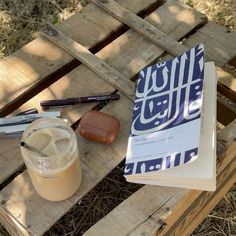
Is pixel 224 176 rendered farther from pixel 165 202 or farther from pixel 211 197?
pixel 165 202

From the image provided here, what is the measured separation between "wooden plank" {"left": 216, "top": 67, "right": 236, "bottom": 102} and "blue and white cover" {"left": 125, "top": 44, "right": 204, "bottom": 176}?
22 centimetres

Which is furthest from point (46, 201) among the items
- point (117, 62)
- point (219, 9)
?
point (219, 9)

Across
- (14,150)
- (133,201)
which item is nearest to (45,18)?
(14,150)

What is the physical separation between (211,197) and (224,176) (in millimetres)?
110

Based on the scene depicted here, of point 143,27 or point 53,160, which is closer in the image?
point 53,160

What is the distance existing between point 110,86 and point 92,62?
4.2 inches

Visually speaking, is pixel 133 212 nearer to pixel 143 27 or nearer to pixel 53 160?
pixel 53 160

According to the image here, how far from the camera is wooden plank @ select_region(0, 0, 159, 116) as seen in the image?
4.85ft

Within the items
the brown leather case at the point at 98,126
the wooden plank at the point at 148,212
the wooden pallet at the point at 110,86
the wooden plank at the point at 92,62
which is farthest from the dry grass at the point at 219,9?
the brown leather case at the point at 98,126

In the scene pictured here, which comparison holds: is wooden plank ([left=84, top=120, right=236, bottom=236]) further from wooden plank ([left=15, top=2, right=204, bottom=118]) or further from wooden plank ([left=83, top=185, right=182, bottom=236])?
wooden plank ([left=15, top=2, right=204, bottom=118])

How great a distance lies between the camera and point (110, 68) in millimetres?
1509

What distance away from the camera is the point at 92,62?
1.52 meters

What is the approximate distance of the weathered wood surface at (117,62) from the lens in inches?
55.6

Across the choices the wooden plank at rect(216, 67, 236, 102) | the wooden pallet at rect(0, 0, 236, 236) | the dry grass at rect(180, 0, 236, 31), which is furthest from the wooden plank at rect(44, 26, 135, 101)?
the dry grass at rect(180, 0, 236, 31)
